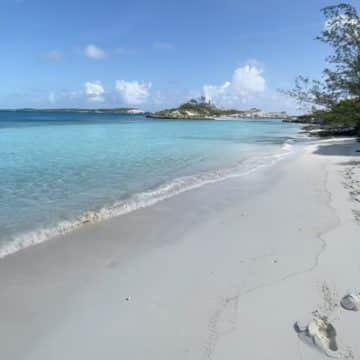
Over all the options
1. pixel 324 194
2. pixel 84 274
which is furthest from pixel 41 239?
pixel 324 194

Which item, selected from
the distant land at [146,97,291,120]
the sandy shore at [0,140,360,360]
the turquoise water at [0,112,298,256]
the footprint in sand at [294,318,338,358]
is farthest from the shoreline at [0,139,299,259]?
the distant land at [146,97,291,120]

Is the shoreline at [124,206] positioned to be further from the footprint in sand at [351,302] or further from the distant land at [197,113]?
the distant land at [197,113]

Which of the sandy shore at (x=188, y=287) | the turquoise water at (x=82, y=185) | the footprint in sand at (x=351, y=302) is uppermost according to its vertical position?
the footprint in sand at (x=351, y=302)

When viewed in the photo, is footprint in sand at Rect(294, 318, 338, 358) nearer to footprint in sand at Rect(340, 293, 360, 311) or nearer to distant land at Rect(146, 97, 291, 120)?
footprint in sand at Rect(340, 293, 360, 311)

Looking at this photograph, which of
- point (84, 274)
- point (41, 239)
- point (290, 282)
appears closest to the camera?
point (290, 282)

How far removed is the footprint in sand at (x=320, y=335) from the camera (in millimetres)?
2869

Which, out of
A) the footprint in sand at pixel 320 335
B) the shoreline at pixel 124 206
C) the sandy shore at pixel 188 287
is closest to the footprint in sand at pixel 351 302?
the sandy shore at pixel 188 287

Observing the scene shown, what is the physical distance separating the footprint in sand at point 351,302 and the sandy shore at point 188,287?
2.9 inches

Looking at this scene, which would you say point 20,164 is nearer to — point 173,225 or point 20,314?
point 173,225

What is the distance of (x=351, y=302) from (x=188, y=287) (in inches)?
66.8

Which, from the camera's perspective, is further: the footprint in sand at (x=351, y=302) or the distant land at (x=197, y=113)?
the distant land at (x=197, y=113)

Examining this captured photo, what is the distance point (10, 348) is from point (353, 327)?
3.01m

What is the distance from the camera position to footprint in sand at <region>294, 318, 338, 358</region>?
2869mm

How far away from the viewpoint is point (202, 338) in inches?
122
